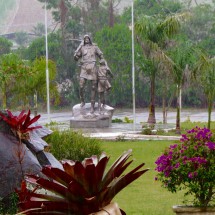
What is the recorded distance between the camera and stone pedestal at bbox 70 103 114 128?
2575cm

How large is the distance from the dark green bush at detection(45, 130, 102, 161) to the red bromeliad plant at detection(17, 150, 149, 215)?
27.8 feet

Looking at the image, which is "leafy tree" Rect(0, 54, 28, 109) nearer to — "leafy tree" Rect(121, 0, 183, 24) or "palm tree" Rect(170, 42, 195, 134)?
"palm tree" Rect(170, 42, 195, 134)

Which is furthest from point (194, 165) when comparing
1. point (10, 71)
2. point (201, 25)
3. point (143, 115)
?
point (201, 25)

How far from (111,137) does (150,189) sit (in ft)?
33.0

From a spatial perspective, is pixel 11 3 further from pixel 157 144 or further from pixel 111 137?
pixel 111 137

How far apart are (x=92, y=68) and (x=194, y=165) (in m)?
17.8

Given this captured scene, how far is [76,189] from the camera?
20.4 feet

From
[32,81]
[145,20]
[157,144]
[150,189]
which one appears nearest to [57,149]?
[150,189]

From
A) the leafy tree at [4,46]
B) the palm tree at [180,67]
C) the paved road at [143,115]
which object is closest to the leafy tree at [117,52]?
the paved road at [143,115]

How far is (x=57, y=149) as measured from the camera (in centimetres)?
1510

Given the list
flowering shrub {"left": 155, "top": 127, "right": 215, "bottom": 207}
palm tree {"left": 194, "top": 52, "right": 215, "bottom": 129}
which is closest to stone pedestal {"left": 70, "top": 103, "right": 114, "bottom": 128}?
palm tree {"left": 194, "top": 52, "right": 215, "bottom": 129}

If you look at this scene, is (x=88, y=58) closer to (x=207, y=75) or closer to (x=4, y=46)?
(x=207, y=75)

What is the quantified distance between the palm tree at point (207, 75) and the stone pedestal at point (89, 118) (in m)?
4.35

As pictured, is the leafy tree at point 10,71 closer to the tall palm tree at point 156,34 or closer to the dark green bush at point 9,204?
the tall palm tree at point 156,34
